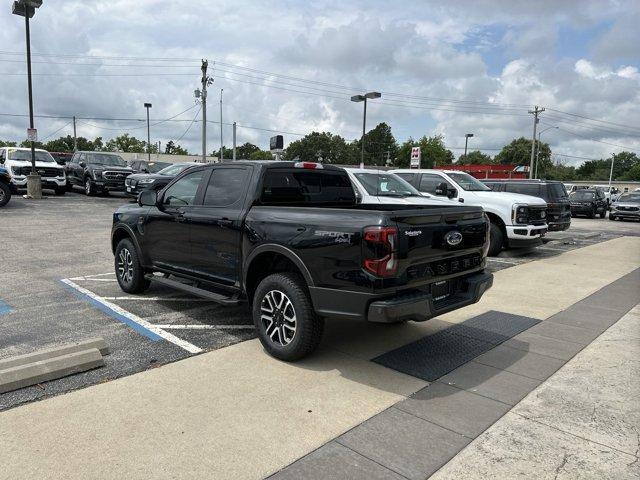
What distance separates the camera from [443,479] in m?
2.87

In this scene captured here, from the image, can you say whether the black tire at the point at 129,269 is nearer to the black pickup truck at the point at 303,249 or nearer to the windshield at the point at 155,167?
the black pickup truck at the point at 303,249

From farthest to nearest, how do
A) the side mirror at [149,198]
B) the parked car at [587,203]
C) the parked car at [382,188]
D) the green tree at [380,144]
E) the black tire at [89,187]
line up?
1. the green tree at [380,144]
2. the parked car at [587,203]
3. the black tire at [89,187]
4. the parked car at [382,188]
5. the side mirror at [149,198]

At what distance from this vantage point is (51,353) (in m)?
4.25

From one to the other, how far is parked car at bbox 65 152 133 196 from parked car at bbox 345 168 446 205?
52.1 ft

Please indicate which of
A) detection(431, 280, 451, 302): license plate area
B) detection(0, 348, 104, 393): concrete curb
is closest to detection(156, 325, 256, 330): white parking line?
detection(0, 348, 104, 393): concrete curb

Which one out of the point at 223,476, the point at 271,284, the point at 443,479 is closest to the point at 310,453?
the point at 223,476

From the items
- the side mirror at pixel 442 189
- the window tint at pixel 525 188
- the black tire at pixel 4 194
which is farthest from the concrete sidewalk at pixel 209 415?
the black tire at pixel 4 194

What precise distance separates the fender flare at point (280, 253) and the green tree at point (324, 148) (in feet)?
327

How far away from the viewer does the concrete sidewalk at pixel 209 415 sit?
9.73ft

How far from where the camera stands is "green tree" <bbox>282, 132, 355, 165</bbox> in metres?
105

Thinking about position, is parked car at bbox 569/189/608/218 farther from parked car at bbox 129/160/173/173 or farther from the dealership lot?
the dealership lot

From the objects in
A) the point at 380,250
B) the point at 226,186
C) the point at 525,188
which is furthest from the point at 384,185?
the point at 380,250

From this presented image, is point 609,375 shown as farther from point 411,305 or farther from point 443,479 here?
point 443,479

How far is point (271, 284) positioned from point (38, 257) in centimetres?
680
